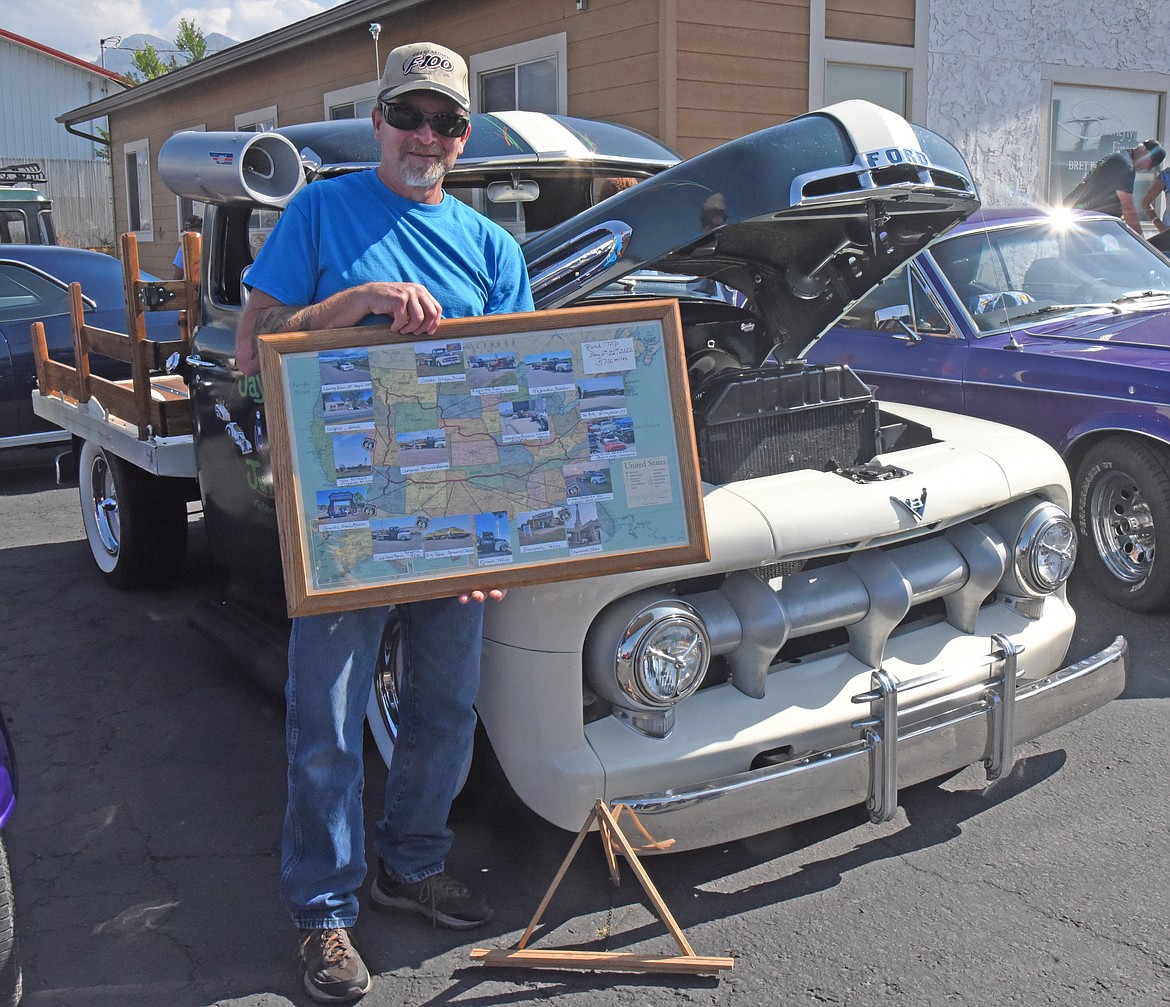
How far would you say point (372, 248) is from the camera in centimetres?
240

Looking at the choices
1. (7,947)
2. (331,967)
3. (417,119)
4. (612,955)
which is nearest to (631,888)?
(612,955)

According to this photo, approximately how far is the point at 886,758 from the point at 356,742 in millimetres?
1252

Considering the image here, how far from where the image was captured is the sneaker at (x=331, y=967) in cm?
247

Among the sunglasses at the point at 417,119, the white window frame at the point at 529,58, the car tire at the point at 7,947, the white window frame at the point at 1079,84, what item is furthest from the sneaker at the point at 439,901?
the white window frame at the point at 1079,84

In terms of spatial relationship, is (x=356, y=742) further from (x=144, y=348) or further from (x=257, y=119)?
(x=257, y=119)

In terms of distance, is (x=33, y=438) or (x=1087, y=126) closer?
(x=33, y=438)

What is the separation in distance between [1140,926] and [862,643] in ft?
3.01

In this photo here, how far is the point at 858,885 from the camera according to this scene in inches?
115

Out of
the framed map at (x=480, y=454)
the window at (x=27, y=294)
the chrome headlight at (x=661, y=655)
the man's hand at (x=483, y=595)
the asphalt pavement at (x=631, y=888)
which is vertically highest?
the window at (x=27, y=294)

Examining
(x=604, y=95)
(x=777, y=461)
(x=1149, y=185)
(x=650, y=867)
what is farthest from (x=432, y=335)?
(x=1149, y=185)

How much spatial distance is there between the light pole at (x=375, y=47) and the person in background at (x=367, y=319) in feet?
33.7

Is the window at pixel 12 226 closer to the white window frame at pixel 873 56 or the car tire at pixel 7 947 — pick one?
the white window frame at pixel 873 56

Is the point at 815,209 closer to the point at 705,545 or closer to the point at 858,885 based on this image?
the point at 705,545

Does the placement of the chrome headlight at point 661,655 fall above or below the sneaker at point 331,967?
above
